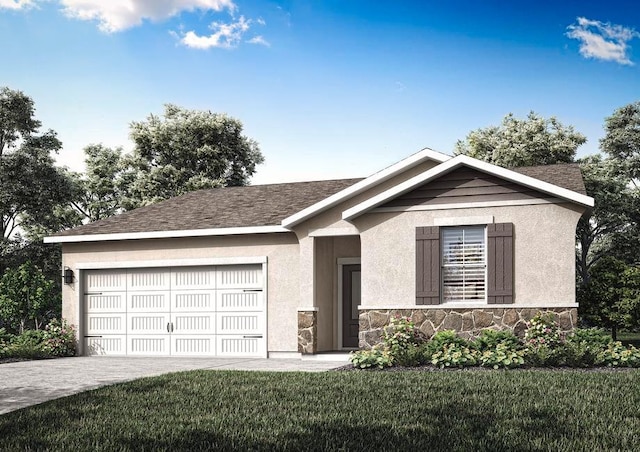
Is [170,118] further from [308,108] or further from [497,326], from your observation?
[497,326]

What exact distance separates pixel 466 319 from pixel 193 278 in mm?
6992

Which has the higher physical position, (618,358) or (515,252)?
(515,252)

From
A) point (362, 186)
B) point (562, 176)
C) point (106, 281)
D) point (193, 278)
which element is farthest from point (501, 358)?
point (106, 281)

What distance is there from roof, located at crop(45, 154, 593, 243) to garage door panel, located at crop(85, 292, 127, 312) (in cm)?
146

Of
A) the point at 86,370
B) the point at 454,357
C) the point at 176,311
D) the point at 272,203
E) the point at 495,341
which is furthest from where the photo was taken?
the point at 272,203

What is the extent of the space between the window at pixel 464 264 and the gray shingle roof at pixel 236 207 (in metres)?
2.36

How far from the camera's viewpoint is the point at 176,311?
19.0 m

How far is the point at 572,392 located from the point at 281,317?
8.85 meters

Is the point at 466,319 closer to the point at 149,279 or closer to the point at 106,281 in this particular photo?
the point at 149,279

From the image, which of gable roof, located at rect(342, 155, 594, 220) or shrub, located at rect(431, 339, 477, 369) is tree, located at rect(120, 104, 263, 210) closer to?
gable roof, located at rect(342, 155, 594, 220)

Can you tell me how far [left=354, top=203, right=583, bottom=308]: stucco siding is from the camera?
49.2ft

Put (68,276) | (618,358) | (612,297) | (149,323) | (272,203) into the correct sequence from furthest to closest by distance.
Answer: (272,203) < (68,276) < (149,323) < (612,297) < (618,358)

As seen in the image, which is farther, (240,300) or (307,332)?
(240,300)

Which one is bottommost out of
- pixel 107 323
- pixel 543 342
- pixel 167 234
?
pixel 107 323
